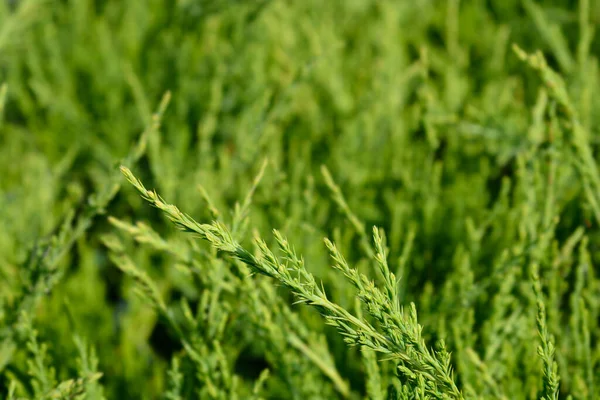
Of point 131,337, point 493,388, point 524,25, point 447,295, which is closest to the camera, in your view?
point 493,388

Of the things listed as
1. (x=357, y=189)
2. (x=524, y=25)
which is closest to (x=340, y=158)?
(x=357, y=189)

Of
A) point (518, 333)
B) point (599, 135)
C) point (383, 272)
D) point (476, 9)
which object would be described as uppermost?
point (476, 9)

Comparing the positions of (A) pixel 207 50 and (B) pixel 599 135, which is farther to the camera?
(A) pixel 207 50

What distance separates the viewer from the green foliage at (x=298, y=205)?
70 cm

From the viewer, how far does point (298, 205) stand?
3.35 ft

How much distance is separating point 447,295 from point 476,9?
3.45 ft

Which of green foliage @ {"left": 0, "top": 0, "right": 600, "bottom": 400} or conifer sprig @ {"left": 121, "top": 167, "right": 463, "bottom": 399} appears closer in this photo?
conifer sprig @ {"left": 121, "top": 167, "right": 463, "bottom": 399}

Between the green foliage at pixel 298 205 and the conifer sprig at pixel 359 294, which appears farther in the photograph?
the green foliage at pixel 298 205

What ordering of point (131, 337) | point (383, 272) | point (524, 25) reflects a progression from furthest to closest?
point (524, 25), point (131, 337), point (383, 272)

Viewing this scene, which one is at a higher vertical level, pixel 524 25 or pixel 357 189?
pixel 524 25

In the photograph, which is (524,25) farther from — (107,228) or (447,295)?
(107,228)

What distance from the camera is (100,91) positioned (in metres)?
1.33

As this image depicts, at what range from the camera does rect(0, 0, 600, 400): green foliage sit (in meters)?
0.70

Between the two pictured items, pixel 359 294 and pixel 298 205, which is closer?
pixel 359 294
